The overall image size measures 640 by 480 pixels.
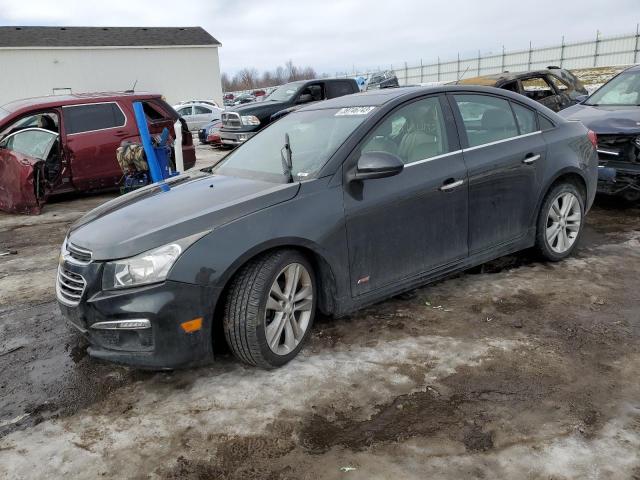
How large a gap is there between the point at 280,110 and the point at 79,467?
1144 centimetres

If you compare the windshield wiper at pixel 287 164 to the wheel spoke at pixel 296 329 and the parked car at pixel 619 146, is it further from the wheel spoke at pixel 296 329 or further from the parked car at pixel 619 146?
the parked car at pixel 619 146

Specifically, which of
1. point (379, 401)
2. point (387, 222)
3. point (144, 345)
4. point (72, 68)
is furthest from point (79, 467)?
Result: point (72, 68)

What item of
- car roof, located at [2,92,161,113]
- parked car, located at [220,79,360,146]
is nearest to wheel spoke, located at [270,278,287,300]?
car roof, located at [2,92,161,113]

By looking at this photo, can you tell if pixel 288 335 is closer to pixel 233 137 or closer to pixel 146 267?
pixel 146 267

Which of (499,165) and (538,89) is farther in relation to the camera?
(538,89)

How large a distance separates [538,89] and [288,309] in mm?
8871

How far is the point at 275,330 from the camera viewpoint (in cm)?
309

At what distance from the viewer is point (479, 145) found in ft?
13.3

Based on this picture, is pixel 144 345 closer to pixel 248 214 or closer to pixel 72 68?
pixel 248 214

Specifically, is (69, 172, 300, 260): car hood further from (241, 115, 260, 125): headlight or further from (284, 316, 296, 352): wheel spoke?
(241, 115, 260, 125): headlight

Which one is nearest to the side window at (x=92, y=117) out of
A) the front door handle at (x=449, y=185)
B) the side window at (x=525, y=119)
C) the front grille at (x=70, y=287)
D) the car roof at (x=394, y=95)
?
the car roof at (x=394, y=95)

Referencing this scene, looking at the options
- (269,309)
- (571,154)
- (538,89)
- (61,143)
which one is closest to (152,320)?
(269,309)

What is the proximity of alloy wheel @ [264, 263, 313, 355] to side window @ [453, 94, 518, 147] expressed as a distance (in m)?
1.76

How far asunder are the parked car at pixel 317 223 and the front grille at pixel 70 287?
0.04 ft
